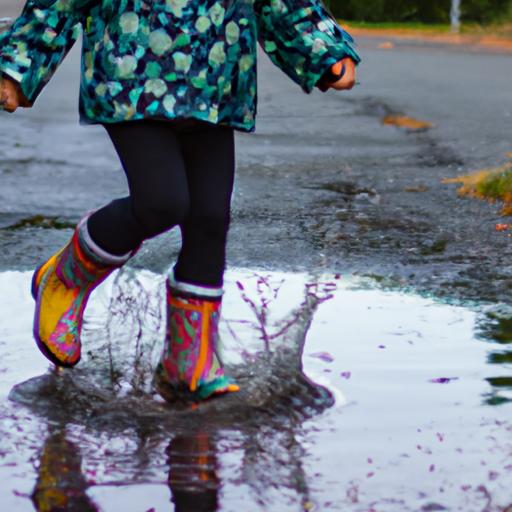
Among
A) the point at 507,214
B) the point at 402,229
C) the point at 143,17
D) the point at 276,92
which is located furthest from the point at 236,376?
the point at 276,92

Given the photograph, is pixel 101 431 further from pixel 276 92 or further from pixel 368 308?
pixel 276 92

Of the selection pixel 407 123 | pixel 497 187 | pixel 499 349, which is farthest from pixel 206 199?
Result: pixel 407 123

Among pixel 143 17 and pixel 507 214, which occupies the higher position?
pixel 143 17

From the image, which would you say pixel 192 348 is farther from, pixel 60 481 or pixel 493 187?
pixel 493 187

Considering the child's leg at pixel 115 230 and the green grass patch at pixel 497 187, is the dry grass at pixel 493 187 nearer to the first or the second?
the green grass patch at pixel 497 187

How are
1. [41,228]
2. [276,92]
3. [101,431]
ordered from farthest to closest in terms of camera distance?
[276,92], [41,228], [101,431]

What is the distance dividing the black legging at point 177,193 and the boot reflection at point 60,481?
62 cm

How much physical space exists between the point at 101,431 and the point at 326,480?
2.15 ft

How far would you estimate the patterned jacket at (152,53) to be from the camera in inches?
139

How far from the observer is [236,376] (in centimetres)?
399

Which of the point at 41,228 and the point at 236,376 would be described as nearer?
the point at 236,376

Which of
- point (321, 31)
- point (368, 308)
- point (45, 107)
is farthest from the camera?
point (45, 107)

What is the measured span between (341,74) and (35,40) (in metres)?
0.82

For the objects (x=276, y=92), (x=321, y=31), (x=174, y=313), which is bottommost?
(x=276, y=92)
